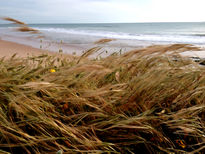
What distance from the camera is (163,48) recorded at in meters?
1.02

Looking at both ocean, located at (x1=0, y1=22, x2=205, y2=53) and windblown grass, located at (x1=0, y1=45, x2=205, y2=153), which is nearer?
windblown grass, located at (x1=0, y1=45, x2=205, y2=153)

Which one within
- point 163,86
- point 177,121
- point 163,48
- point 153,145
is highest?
point 163,48

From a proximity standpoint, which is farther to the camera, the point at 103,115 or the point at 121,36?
the point at 121,36

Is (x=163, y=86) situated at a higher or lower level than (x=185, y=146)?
higher

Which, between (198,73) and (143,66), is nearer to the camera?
(198,73)

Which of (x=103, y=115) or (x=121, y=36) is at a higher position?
(x=121, y=36)

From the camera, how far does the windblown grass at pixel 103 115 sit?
2.59 ft

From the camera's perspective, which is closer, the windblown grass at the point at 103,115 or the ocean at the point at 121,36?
the windblown grass at the point at 103,115

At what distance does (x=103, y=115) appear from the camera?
841mm

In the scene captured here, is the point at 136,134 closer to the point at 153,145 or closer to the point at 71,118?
the point at 153,145

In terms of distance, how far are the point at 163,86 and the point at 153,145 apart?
271 mm

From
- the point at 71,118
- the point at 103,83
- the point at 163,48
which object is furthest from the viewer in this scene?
the point at 103,83

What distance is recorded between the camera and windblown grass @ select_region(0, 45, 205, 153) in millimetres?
788

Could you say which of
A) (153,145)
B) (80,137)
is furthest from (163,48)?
(80,137)
